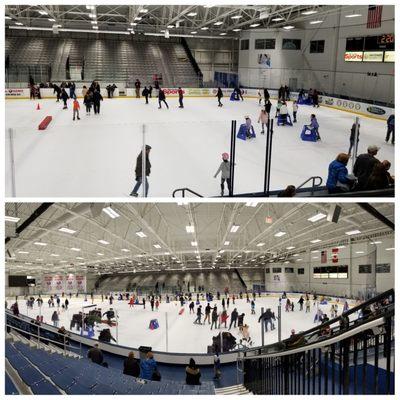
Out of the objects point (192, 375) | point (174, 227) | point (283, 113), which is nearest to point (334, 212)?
point (192, 375)

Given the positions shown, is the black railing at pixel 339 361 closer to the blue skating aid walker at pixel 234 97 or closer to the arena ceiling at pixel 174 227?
the arena ceiling at pixel 174 227

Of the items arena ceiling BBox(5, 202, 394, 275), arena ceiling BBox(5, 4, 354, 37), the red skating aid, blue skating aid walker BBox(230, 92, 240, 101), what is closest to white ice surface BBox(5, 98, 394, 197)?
the red skating aid

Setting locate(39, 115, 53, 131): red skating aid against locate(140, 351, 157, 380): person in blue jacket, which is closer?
locate(140, 351, 157, 380): person in blue jacket

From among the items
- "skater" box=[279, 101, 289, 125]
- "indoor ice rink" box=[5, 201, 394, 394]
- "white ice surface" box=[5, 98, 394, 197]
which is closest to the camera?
"indoor ice rink" box=[5, 201, 394, 394]

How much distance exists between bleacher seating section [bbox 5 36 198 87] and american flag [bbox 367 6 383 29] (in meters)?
15.5

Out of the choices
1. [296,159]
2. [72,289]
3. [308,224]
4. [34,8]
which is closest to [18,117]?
[72,289]

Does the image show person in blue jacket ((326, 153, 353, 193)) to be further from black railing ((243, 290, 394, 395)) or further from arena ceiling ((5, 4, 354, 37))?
arena ceiling ((5, 4, 354, 37))

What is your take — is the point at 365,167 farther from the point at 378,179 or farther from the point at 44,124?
the point at 44,124

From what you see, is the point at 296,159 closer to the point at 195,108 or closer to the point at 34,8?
the point at 195,108

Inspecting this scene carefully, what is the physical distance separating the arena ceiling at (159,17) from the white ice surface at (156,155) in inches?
586

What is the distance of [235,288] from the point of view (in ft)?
142

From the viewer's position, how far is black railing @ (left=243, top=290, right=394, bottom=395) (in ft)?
9.57

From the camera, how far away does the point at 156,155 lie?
11.0m

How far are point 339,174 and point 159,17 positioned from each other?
33.9m
